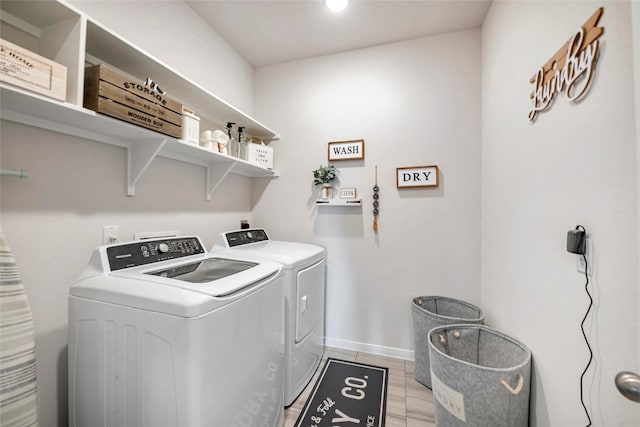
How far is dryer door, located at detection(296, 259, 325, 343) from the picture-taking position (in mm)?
1615

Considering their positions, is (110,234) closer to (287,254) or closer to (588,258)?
(287,254)

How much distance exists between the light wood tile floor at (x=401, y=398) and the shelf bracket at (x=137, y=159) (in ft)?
5.34

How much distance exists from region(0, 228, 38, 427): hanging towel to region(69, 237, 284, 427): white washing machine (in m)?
0.12

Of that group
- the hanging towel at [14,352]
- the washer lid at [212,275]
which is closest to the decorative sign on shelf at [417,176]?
the washer lid at [212,275]

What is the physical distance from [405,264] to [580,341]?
1.27 m

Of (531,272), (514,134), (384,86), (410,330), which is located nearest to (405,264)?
(410,330)

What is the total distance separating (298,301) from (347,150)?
4.39ft

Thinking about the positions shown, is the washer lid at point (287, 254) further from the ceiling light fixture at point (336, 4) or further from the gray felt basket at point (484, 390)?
the ceiling light fixture at point (336, 4)

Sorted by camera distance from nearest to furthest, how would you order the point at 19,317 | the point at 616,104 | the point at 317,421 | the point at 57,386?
the point at 616,104, the point at 19,317, the point at 57,386, the point at 317,421

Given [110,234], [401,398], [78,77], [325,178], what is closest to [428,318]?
[401,398]

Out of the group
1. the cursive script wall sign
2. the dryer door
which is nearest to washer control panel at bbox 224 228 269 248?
the dryer door

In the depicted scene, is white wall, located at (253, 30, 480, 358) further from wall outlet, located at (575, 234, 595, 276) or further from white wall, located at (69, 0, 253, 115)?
wall outlet, located at (575, 234, 595, 276)

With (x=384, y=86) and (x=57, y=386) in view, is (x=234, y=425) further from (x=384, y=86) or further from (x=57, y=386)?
(x=384, y=86)

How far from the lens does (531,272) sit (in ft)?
3.82
